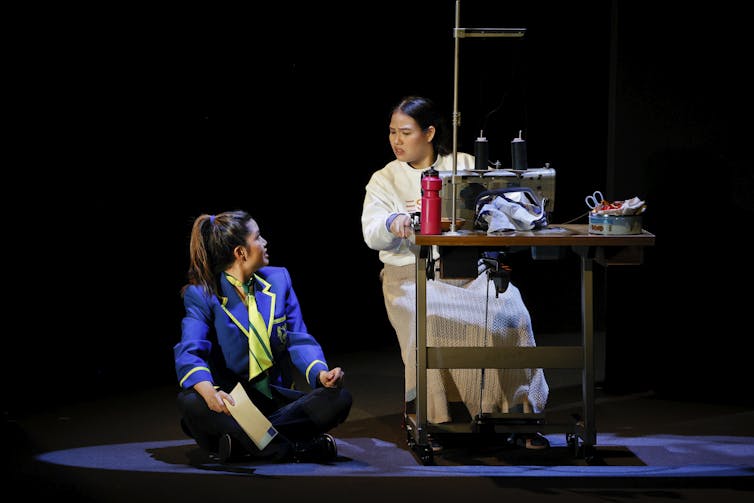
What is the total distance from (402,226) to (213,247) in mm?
672

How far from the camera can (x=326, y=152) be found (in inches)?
267

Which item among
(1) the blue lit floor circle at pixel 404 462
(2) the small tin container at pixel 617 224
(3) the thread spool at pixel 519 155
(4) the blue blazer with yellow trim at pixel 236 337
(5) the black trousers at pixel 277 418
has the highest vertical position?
(3) the thread spool at pixel 519 155

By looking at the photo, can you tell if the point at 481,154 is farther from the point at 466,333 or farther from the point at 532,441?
the point at 532,441

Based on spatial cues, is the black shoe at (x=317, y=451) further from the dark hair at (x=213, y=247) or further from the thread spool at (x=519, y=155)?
the thread spool at (x=519, y=155)

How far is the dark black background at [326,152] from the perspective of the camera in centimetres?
540

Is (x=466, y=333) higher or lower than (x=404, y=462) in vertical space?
higher

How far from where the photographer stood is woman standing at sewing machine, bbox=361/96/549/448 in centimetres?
477

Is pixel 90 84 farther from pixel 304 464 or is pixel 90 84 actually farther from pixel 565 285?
pixel 565 285

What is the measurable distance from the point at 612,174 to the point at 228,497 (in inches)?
90.4

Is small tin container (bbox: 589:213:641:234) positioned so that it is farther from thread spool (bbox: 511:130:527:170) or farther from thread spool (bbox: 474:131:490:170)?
thread spool (bbox: 474:131:490:170)

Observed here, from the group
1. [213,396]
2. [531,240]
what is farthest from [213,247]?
[531,240]

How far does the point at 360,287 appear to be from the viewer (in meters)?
7.23

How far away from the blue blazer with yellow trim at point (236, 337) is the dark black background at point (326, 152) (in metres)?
1.19

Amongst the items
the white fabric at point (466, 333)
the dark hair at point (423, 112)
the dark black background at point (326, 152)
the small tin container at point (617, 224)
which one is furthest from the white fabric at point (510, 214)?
the dark black background at point (326, 152)
